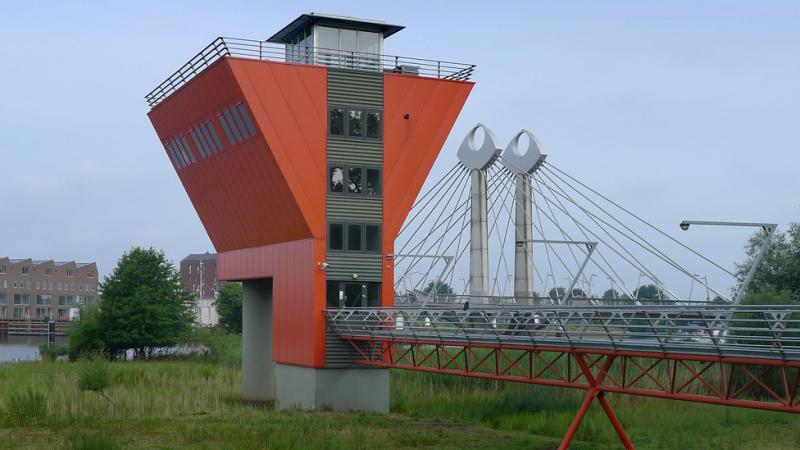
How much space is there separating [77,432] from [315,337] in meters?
11.2

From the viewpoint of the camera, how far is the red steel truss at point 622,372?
2491cm

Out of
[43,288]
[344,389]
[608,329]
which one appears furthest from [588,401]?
[43,288]

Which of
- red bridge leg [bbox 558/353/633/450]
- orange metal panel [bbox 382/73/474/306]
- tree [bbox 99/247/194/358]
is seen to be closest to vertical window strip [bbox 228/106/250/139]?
orange metal panel [bbox 382/73/474/306]

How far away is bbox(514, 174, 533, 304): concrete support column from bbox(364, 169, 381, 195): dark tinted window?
7.81 metres

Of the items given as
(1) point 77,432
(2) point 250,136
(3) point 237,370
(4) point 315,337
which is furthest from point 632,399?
(3) point 237,370

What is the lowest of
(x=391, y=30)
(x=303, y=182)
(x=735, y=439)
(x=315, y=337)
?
(x=735, y=439)

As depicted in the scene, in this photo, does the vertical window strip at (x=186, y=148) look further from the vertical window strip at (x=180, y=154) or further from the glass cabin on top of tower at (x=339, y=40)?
the glass cabin on top of tower at (x=339, y=40)

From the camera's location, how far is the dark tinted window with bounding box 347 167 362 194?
43562 millimetres

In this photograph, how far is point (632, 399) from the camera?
44.1 metres

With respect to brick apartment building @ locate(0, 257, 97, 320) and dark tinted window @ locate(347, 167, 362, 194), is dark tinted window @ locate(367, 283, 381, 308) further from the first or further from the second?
brick apartment building @ locate(0, 257, 97, 320)

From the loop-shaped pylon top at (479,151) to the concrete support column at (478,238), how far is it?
46cm

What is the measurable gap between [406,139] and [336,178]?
3.41 meters

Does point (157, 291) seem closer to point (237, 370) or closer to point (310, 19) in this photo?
point (237, 370)

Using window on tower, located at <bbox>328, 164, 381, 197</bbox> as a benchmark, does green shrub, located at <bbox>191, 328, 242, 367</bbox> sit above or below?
below
